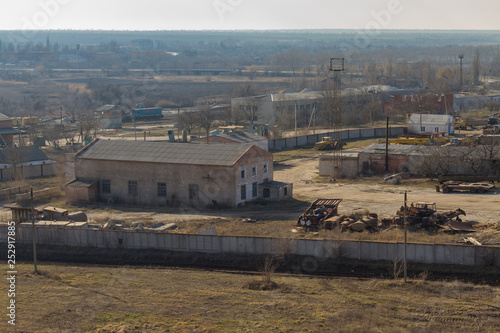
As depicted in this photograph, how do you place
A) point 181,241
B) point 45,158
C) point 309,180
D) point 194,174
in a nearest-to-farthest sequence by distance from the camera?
point 181,241, point 194,174, point 309,180, point 45,158

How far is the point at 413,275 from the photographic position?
2148 centimetres

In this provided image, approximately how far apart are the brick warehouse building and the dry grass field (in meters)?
9.90

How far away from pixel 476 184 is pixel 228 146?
12.8 metres

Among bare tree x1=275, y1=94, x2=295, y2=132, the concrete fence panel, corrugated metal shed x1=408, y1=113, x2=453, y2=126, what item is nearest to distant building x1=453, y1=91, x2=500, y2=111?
corrugated metal shed x1=408, y1=113, x2=453, y2=126

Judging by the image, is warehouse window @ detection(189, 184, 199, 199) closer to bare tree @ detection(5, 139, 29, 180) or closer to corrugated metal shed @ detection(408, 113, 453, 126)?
bare tree @ detection(5, 139, 29, 180)

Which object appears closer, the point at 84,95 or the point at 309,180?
the point at 309,180

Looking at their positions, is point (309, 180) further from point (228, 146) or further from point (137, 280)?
point (137, 280)

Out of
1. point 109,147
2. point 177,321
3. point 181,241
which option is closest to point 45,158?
point 109,147

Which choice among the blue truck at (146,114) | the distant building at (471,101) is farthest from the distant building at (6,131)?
the distant building at (471,101)

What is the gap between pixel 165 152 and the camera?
1341 inches

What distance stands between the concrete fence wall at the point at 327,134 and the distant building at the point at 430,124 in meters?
1.13

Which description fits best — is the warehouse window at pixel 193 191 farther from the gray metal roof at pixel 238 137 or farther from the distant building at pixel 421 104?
the distant building at pixel 421 104

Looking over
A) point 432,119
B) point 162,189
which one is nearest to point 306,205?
point 162,189

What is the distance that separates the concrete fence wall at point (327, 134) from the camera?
54.3 m
